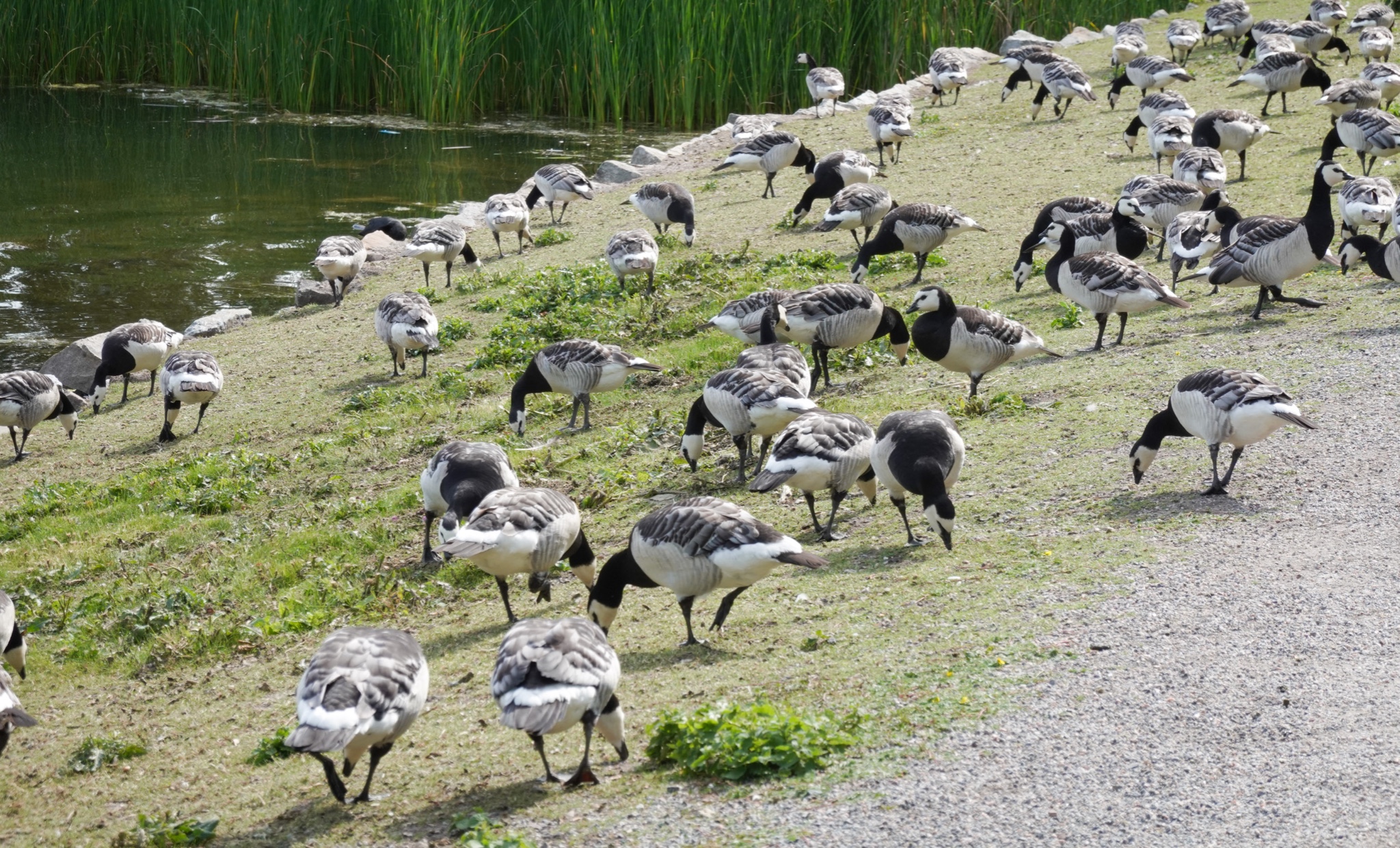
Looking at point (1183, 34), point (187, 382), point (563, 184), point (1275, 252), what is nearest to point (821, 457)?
point (1275, 252)

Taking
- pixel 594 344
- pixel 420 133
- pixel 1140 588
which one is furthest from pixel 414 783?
pixel 420 133

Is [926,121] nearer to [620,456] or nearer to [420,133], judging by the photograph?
[420,133]

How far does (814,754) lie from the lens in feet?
21.9

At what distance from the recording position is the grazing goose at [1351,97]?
75.8 ft

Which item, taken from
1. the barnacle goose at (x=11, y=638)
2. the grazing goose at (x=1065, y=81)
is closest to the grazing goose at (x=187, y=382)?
the barnacle goose at (x=11, y=638)

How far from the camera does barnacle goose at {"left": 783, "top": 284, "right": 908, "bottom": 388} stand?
13859mm

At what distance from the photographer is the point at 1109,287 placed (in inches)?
555

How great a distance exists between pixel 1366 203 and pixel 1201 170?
269 cm

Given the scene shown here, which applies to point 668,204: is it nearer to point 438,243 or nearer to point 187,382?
point 438,243

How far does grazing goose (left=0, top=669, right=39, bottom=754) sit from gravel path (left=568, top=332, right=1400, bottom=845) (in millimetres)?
3720

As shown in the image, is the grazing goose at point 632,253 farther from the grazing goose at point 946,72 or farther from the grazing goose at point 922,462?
the grazing goose at point 946,72

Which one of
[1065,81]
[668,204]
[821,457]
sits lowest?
[821,457]

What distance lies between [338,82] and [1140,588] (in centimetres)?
3375

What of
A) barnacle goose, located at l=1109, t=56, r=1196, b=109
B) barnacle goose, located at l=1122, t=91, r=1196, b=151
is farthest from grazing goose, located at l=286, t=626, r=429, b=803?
barnacle goose, located at l=1109, t=56, r=1196, b=109
